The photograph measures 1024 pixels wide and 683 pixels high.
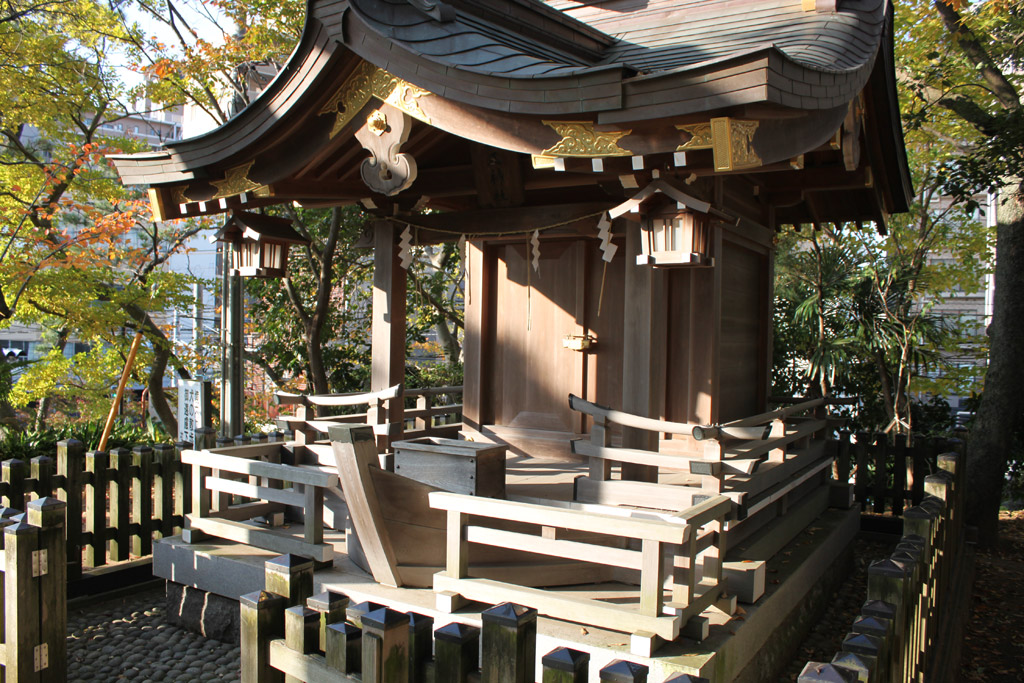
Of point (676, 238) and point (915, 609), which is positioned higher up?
point (676, 238)

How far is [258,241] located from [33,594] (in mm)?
3771

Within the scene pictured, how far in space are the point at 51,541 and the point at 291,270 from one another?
34.8ft

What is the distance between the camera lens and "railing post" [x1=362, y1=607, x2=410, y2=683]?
7.34ft

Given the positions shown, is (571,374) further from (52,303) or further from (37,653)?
(52,303)

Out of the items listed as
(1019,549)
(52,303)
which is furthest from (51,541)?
(1019,549)

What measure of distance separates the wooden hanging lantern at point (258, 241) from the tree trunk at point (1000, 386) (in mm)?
8135

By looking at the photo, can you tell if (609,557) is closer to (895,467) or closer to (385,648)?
(385,648)

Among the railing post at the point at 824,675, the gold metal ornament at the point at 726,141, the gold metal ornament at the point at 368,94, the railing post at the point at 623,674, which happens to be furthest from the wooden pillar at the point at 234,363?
the railing post at the point at 824,675

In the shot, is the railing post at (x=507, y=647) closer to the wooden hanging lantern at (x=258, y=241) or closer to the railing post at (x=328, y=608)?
the railing post at (x=328, y=608)

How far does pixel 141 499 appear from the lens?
679cm

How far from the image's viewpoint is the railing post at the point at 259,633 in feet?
8.20

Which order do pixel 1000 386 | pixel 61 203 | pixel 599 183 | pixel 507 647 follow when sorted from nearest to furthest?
pixel 507 647, pixel 599 183, pixel 1000 386, pixel 61 203

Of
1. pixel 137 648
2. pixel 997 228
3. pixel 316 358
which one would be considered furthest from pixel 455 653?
pixel 316 358

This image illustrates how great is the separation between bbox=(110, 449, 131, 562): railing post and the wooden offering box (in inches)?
124
